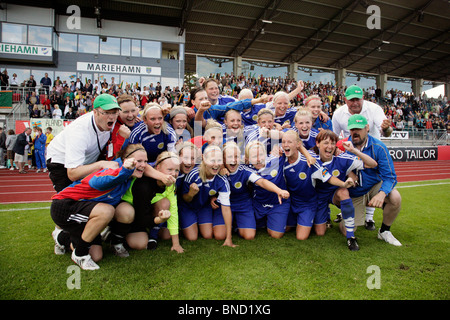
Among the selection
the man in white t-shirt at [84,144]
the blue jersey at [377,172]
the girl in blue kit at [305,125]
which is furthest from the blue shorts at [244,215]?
the man in white t-shirt at [84,144]

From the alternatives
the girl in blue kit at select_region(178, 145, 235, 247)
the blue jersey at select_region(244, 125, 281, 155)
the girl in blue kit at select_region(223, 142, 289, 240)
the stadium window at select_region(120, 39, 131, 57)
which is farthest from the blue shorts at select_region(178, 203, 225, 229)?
the stadium window at select_region(120, 39, 131, 57)

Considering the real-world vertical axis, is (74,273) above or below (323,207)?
below

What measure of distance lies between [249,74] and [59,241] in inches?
1061

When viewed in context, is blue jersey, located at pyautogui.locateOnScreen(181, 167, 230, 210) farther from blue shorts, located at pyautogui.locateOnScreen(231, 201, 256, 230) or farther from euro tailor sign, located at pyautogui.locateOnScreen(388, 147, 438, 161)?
euro tailor sign, located at pyautogui.locateOnScreen(388, 147, 438, 161)

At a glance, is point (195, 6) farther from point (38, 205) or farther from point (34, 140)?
Answer: point (38, 205)

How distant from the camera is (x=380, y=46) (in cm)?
2814

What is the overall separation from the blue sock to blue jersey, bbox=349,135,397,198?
51 cm

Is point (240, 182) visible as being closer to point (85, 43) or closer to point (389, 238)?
point (389, 238)

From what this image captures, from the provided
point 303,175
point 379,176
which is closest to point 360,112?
point 379,176

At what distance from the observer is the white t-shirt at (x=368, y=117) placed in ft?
15.3

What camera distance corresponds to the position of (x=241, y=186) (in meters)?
4.18

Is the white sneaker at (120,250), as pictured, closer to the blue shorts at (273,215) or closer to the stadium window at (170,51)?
the blue shorts at (273,215)

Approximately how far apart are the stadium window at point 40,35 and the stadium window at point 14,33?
376 millimetres

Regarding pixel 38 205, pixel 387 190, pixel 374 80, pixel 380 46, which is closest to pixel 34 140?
pixel 38 205
